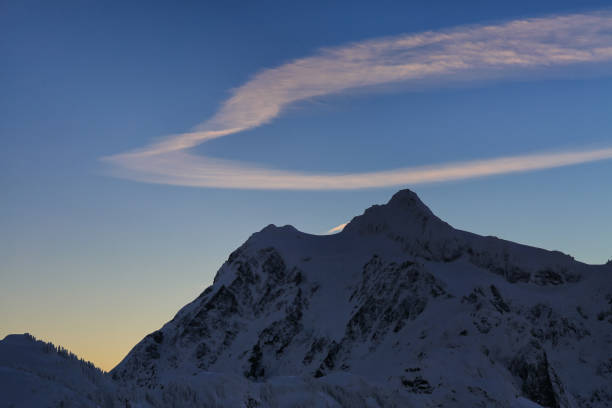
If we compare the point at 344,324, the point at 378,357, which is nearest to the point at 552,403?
the point at 378,357

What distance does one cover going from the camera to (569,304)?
18050 centimetres

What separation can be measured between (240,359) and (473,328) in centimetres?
8454

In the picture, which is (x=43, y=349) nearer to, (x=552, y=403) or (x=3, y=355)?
(x=3, y=355)

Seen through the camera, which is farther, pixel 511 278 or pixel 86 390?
pixel 511 278

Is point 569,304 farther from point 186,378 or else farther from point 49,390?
point 49,390

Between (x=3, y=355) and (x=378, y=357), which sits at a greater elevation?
(x=3, y=355)

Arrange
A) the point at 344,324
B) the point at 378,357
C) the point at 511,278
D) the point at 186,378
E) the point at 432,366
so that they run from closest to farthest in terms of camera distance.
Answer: the point at 186,378
the point at 432,366
the point at 378,357
the point at 344,324
the point at 511,278

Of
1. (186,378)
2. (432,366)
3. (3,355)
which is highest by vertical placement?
(3,355)

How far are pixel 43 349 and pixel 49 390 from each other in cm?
493

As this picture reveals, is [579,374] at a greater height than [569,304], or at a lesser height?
lesser

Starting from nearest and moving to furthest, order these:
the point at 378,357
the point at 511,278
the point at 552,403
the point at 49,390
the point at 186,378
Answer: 1. the point at 49,390
2. the point at 186,378
3. the point at 552,403
4. the point at 378,357
5. the point at 511,278

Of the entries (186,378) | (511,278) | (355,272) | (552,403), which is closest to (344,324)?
(355,272)

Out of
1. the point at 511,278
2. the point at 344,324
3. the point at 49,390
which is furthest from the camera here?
the point at 511,278

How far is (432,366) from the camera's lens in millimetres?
105500
